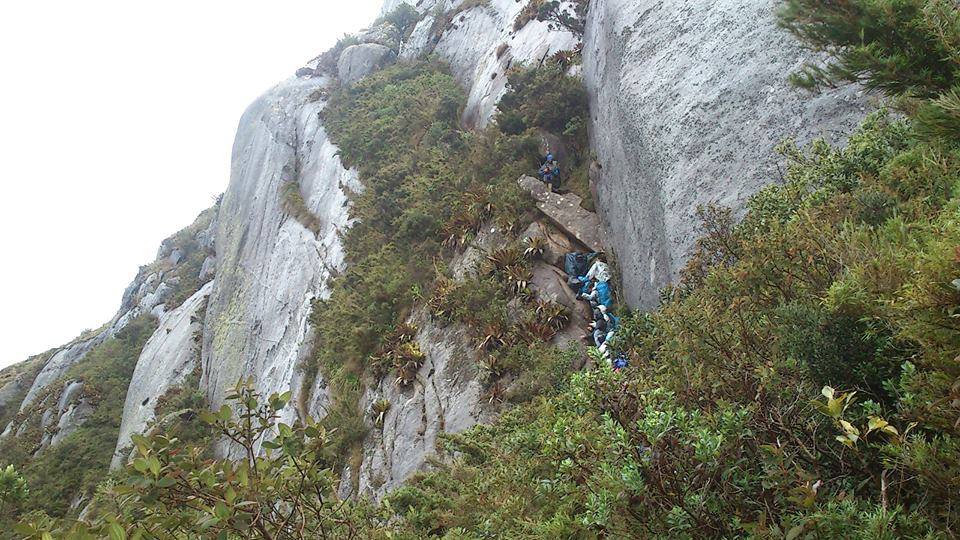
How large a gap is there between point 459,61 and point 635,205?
18973mm

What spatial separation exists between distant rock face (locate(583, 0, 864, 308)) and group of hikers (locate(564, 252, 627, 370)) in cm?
59

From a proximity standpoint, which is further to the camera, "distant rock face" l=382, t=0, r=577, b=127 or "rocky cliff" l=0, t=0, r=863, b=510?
"distant rock face" l=382, t=0, r=577, b=127

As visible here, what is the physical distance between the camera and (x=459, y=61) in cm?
2620

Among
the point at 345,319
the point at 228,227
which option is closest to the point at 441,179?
the point at 345,319

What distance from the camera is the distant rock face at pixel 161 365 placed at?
78.5 ft

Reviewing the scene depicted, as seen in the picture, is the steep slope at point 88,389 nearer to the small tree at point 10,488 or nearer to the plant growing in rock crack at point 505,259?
the plant growing in rock crack at point 505,259

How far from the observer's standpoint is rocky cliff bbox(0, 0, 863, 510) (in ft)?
28.7

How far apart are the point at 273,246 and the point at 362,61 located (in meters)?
14.7

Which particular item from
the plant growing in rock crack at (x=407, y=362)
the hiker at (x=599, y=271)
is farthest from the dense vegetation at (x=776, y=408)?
the plant growing in rock crack at (x=407, y=362)

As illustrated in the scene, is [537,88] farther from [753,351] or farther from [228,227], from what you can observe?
[228,227]

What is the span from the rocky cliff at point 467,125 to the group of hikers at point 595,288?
530 mm

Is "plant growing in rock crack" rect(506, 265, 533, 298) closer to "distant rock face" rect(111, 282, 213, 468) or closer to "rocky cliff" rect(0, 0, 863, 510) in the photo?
"rocky cliff" rect(0, 0, 863, 510)

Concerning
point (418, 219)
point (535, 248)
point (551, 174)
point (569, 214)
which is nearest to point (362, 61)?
point (418, 219)

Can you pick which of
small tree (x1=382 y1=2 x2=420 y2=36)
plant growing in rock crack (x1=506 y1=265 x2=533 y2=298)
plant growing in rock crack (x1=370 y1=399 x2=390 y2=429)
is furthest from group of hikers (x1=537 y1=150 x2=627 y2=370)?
small tree (x1=382 y1=2 x2=420 y2=36)
